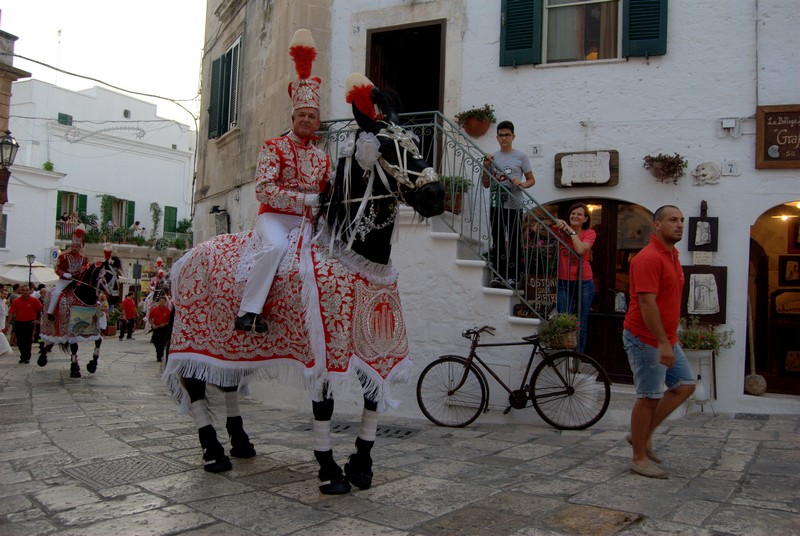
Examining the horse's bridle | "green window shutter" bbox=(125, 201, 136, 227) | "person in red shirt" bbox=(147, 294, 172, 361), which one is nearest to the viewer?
the horse's bridle

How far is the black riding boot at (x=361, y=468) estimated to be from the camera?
4180 mm

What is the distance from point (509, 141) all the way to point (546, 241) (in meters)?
1.40

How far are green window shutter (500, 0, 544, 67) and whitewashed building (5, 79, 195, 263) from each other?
2848 centimetres

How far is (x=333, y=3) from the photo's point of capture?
10.2m

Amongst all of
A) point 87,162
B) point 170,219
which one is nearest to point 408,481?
point 87,162

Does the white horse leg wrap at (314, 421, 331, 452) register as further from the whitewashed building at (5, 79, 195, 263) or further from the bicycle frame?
the whitewashed building at (5, 79, 195, 263)

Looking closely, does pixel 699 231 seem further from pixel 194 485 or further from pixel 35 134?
pixel 35 134

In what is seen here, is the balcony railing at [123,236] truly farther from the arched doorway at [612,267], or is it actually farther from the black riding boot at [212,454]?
the black riding boot at [212,454]

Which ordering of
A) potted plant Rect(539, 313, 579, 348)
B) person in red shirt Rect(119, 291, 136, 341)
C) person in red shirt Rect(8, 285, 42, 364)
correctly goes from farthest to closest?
person in red shirt Rect(119, 291, 136, 341) < person in red shirt Rect(8, 285, 42, 364) < potted plant Rect(539, 313, 579, 348)

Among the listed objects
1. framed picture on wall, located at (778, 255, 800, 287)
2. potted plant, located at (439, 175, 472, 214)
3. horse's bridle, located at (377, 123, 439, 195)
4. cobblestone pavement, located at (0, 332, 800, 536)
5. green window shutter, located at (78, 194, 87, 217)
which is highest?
green window shutter, located at (78, 194, 87, 217)

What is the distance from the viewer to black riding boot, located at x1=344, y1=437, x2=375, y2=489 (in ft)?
13.7

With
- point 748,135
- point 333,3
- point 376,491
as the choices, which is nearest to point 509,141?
point 748,135

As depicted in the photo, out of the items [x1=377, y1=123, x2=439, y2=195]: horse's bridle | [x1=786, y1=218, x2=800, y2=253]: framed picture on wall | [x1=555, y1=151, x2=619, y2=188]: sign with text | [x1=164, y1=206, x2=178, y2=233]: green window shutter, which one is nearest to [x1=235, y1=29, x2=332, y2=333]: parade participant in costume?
[x1=377, y1=123, x2=439, y2=195]: horse's bridle

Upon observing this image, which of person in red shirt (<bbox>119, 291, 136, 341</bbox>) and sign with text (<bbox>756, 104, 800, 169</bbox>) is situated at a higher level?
sign with text (<bbox>756, 104, 800, 169</bbox>)
